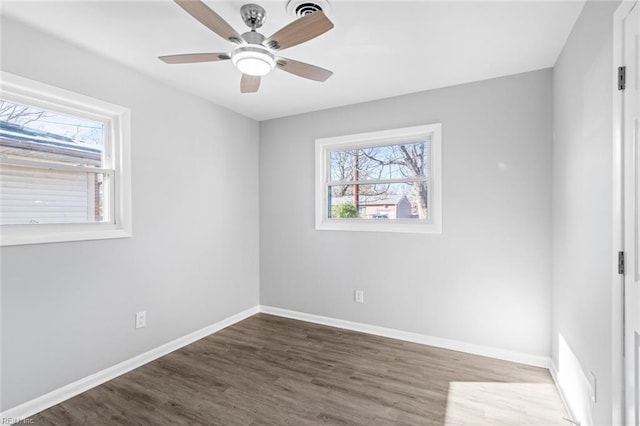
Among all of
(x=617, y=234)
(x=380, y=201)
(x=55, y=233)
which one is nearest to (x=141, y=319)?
(x=55, y=233)

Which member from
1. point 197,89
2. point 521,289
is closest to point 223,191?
point 197,89

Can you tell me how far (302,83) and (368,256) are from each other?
1.87 metres

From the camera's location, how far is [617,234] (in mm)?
1409

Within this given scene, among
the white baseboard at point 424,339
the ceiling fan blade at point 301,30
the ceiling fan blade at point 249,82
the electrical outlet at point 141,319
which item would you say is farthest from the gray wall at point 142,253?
the ceiling fan blade at point 301,30

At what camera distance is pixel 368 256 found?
3.40 meters

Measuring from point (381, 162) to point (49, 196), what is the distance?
2.89 m

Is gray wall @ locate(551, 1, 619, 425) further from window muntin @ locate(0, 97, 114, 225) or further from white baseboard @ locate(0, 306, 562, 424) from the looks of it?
window muntin @ locate(0, 97, 114, 225)

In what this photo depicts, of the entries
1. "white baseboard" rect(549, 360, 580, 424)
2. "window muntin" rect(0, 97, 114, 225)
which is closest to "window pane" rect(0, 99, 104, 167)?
"window muntin" rect(0, 97, 114, 225)

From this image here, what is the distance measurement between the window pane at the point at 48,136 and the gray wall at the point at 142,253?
0.23m

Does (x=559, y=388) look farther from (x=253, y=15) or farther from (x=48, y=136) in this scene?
(x=48, y=136)

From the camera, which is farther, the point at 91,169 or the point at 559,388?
the point at 91,169

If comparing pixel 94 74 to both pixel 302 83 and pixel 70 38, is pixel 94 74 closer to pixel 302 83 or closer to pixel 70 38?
pixel 70 38

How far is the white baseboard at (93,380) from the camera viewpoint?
1.97 m

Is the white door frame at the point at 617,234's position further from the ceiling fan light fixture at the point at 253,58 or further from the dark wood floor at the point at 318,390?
the ceiling fan light fixture at the point at 253,58
